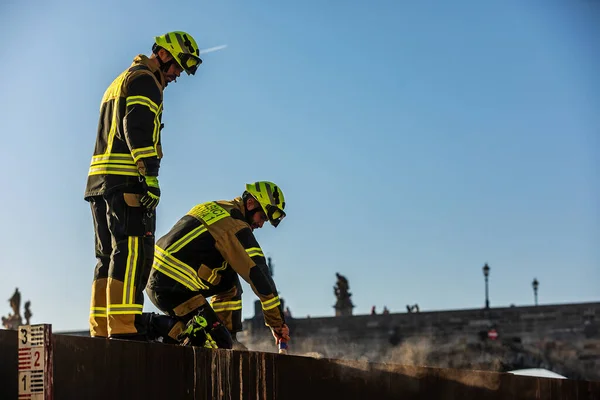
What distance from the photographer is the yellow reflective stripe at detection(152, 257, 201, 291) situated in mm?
10742

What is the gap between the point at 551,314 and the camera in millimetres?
45469

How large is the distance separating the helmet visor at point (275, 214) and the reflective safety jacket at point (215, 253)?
219 millimetres

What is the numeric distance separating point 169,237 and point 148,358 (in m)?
2.98

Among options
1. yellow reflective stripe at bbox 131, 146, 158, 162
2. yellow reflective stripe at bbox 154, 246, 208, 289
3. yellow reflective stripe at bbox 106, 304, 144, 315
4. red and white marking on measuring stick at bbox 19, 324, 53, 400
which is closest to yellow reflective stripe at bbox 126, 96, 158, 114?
yellow reflective stripe at bbox 131, 146, 158, 162

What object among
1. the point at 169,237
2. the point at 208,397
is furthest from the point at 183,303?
the point at 208,397

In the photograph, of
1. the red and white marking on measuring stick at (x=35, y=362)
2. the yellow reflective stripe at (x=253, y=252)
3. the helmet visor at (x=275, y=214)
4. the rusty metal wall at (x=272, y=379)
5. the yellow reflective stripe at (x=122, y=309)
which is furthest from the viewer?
the helmet visor at (x=275, y=214)

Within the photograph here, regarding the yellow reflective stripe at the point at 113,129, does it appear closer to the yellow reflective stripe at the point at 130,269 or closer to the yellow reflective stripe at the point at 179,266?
the yellow reflective stripe at the point at 130,269

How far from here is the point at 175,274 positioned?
1077cm

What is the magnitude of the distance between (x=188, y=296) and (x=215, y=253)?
0.39m

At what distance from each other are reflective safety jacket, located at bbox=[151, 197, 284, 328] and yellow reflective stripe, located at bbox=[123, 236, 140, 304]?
3.73 feet

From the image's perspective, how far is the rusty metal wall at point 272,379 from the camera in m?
A: 7.75

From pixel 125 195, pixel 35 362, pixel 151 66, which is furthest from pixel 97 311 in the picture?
pixel 35 362

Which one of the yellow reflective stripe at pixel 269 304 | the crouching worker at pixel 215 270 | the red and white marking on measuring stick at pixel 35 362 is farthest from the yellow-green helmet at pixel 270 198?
the red and white marking on measuring stick at pixel 35 362

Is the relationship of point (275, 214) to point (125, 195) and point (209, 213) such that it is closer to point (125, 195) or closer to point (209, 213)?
point (209, 213)
